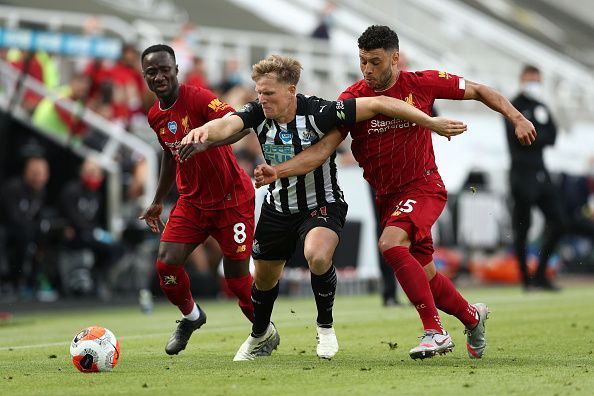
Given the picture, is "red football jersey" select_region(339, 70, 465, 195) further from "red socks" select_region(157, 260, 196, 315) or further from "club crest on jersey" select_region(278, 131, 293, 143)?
"red socks" select_region(157, 260, 196, 315)

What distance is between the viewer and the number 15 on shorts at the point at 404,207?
320 inches

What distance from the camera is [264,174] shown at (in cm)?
761

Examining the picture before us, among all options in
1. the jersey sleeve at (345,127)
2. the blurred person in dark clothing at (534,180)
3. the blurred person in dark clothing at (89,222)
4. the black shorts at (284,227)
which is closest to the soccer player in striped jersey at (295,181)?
the black shorts at (284,227)

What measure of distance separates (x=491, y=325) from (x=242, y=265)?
10.0ft

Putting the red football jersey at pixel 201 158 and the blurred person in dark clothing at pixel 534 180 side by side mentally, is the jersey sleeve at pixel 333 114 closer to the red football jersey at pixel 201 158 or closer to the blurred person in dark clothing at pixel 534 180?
the red football jersey at pixel 201 158

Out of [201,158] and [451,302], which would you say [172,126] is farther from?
[451,302]

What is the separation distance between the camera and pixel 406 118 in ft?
26.0

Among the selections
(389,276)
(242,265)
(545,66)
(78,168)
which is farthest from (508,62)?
(242,265)

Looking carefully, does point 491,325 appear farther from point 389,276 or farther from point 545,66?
point 545,66

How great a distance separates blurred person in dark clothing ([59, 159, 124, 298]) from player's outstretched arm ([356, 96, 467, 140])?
30.9 ft

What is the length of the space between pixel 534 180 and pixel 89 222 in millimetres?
6282

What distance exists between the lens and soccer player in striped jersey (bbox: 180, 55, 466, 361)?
8.01 metres

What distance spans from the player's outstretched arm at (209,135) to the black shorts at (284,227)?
2.11 feet

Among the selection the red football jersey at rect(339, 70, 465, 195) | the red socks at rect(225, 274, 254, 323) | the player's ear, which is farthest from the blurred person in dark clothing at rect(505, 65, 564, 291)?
the player's ear
